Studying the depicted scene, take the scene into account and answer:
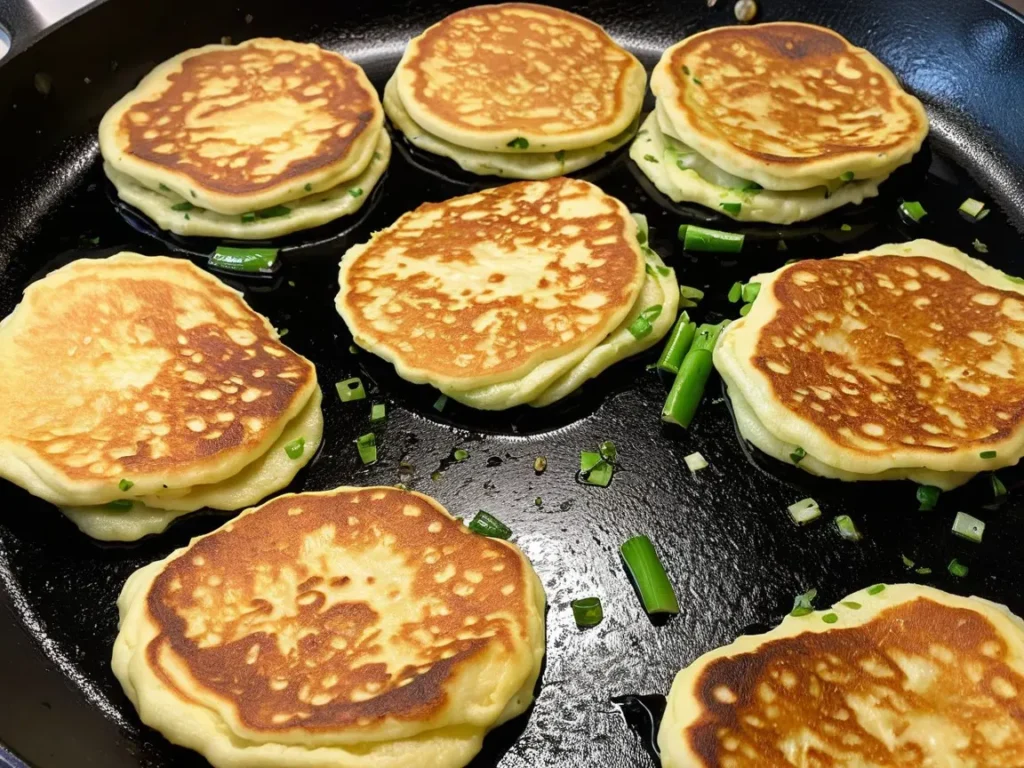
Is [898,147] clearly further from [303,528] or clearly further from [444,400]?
[303,528]

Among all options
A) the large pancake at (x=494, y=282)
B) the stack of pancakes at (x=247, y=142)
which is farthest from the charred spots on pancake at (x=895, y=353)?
the stack of pancakes at (x=247, y=142)

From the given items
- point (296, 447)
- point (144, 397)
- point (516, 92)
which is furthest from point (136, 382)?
point (516, 92)

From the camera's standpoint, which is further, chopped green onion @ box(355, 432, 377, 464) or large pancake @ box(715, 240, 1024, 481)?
chopped green onion @ box(355, 432, 377, 464)

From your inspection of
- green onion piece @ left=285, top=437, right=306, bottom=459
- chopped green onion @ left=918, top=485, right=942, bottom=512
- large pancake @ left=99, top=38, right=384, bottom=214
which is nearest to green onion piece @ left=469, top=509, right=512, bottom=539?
green onion piece @ left=285, top=437, right=306, bottom=459

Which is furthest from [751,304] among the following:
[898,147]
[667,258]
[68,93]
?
[68,93]

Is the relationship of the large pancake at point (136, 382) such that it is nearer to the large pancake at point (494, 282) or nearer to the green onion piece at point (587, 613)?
the large pancake at point (494, 282)

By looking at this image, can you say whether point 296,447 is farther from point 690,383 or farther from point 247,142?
point 247,142

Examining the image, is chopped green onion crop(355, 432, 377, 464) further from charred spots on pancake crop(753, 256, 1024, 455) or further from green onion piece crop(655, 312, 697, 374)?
charred spots on pancake crop(753, 256, 1024, 455)

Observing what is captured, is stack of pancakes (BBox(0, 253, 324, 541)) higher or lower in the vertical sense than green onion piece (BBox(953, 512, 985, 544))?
higher
